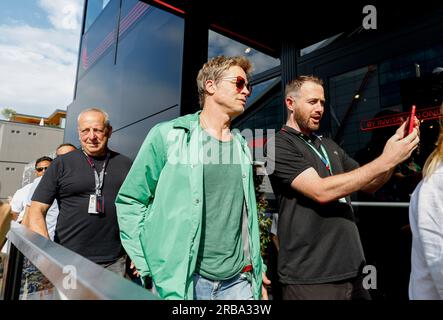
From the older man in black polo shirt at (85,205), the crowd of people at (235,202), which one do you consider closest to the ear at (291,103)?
the crowd of people at (235,202)

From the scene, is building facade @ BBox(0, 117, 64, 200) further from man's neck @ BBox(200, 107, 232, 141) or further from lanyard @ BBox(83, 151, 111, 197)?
man's neck @ BBox(200, 107, 232, 141)

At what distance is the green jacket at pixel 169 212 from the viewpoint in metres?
1.29

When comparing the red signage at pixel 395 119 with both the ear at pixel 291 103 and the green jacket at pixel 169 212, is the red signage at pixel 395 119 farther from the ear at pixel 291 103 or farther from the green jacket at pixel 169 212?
the green jacket at pixel 169 212

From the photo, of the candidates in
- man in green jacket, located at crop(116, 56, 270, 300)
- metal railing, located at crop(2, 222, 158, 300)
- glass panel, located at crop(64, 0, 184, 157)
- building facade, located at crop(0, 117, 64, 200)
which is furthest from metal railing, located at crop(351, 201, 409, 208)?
building facade, located at crop(0, 117, 64, 200)

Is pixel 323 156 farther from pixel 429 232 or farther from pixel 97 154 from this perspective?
pixel 97 154

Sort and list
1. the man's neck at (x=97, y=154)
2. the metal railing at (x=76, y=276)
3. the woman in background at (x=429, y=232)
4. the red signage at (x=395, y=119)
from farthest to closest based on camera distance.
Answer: the red signage at (x=395, y=119)
the man's neck at (x=97, y=154)
the woman in background at (x=429, y=232)
the metal railing at (x=76, y=276)

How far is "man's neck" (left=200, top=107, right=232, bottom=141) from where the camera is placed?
1.62m

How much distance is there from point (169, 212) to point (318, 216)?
29.8 inches

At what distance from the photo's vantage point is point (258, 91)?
13.5ft

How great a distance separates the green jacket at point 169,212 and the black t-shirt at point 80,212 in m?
0.78

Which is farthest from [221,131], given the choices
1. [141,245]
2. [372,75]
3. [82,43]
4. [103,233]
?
[82,43]

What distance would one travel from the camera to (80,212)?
2.09m

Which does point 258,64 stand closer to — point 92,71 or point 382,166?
point 382,166

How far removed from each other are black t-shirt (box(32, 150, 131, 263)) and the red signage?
2356 millimetres
